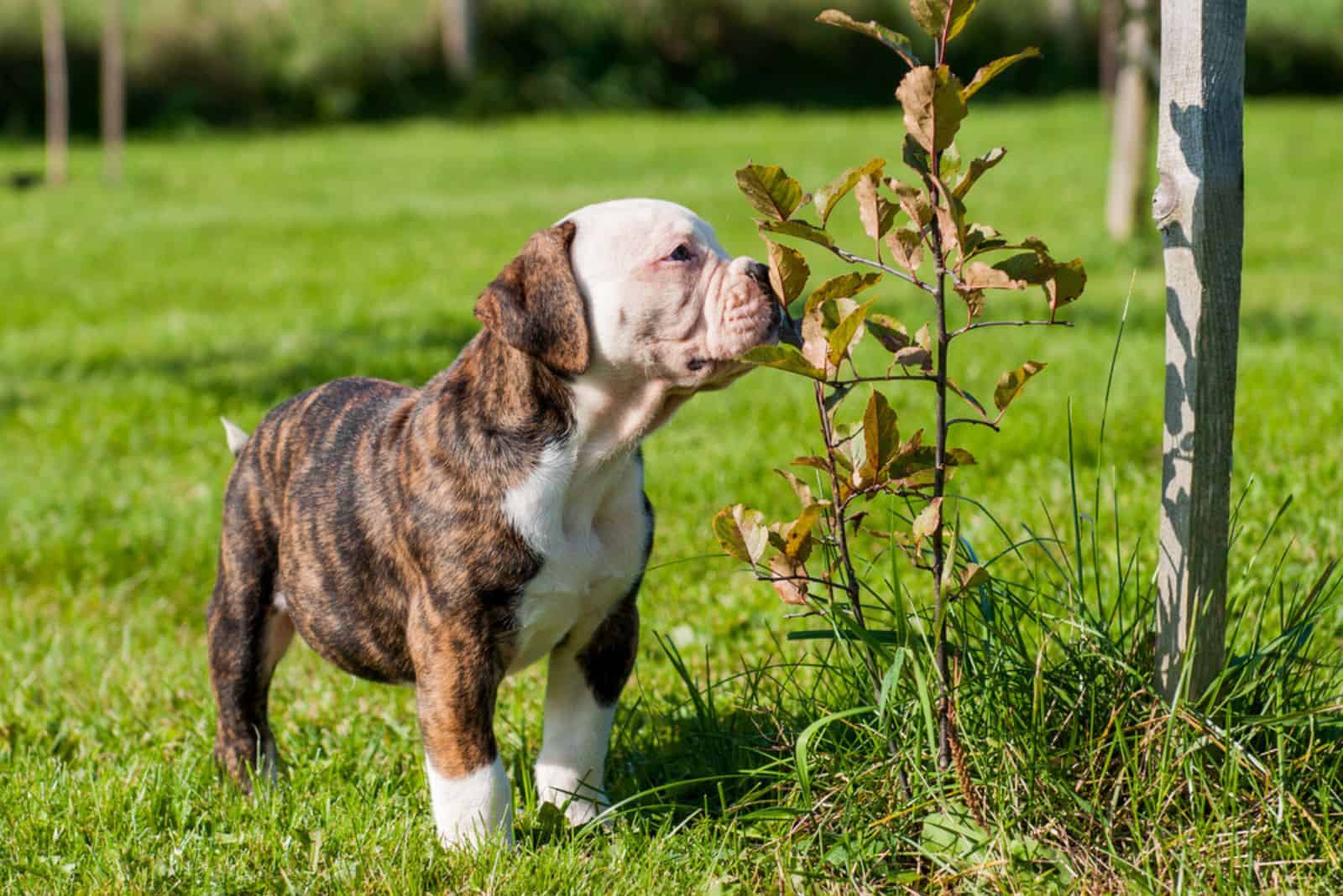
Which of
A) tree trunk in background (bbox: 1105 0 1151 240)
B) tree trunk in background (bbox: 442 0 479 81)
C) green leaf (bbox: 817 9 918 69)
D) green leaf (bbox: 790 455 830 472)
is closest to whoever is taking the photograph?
green leaf (bbox: 817 9 918 69)

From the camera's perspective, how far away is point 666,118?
Answer: 24.0 m

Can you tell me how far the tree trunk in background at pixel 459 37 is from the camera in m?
24.2

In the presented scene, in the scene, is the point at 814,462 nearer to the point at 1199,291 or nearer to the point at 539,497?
the point at 539,497

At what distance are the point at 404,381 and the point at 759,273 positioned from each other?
4573mm

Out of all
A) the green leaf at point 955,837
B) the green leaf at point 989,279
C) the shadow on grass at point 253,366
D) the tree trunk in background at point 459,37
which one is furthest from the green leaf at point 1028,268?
the tree trunk in background at point 459,37

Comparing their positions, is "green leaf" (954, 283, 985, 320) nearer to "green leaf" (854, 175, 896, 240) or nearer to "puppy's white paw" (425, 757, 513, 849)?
"green leaf" (854, 175, 896, 240)

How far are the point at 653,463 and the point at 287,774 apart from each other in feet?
8.77

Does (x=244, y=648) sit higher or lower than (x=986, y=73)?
lower

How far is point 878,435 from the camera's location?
251 cm

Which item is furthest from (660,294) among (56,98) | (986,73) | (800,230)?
(56,98)

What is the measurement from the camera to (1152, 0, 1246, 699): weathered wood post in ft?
8.39

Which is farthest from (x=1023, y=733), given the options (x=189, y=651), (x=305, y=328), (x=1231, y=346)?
(x=305, y=328)

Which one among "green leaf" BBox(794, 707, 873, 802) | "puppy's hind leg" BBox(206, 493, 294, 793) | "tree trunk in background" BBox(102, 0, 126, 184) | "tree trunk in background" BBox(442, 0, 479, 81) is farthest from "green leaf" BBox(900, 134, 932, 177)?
"tree trunk in background" BBox(442, 0, 479, 81)

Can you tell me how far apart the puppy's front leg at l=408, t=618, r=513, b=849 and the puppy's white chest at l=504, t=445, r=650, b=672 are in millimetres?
115
